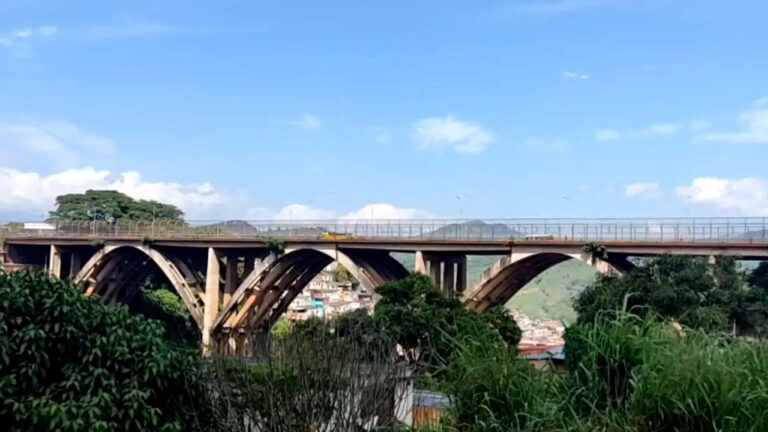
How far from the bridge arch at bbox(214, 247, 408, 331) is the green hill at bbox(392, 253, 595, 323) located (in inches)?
47.2

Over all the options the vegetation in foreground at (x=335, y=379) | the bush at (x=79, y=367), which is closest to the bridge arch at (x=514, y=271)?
the vegetation in foreground at (x=335, y=379)

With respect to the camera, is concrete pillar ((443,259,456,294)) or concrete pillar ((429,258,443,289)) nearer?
concrete pillar ((429,258,443,289))

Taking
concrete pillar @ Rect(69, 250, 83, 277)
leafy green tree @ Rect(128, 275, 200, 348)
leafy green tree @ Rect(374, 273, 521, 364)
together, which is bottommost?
leafy green tree @ Rect(128, 275, 200, 348)

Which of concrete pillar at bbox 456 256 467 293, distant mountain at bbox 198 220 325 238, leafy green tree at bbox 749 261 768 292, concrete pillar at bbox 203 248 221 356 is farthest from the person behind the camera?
concrete pillar at bbox 203 248 221 356

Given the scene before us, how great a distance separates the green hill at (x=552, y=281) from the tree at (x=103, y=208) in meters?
36.8

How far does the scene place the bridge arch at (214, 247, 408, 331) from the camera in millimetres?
35406

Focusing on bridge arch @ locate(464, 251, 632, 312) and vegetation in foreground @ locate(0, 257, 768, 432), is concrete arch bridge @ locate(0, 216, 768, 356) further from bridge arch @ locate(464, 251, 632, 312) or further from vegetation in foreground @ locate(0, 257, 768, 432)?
vegetation in foreground @ locate(0, 257, 768, 432)

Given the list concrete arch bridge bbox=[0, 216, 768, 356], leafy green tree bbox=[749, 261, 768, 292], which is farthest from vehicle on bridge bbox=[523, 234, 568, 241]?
leafy green tree bbox=[749, 261, 768, 292]

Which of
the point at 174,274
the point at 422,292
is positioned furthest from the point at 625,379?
the point at 174,274

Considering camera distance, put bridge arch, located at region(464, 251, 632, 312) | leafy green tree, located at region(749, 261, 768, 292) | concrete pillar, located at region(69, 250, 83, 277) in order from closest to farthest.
A: leafy green tree, located at region(749, 261, 768, 292) → bridge arch, located at region(464, 251, 632, 312) → concrete pillar, located at region(69, 250, 83, 277)

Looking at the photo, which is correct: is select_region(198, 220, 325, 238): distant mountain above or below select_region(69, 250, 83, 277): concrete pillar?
above

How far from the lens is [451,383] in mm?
7633

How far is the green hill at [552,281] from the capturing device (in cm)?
2599

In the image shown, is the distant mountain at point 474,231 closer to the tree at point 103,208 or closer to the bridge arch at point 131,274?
the bridge arch at point 131,274
